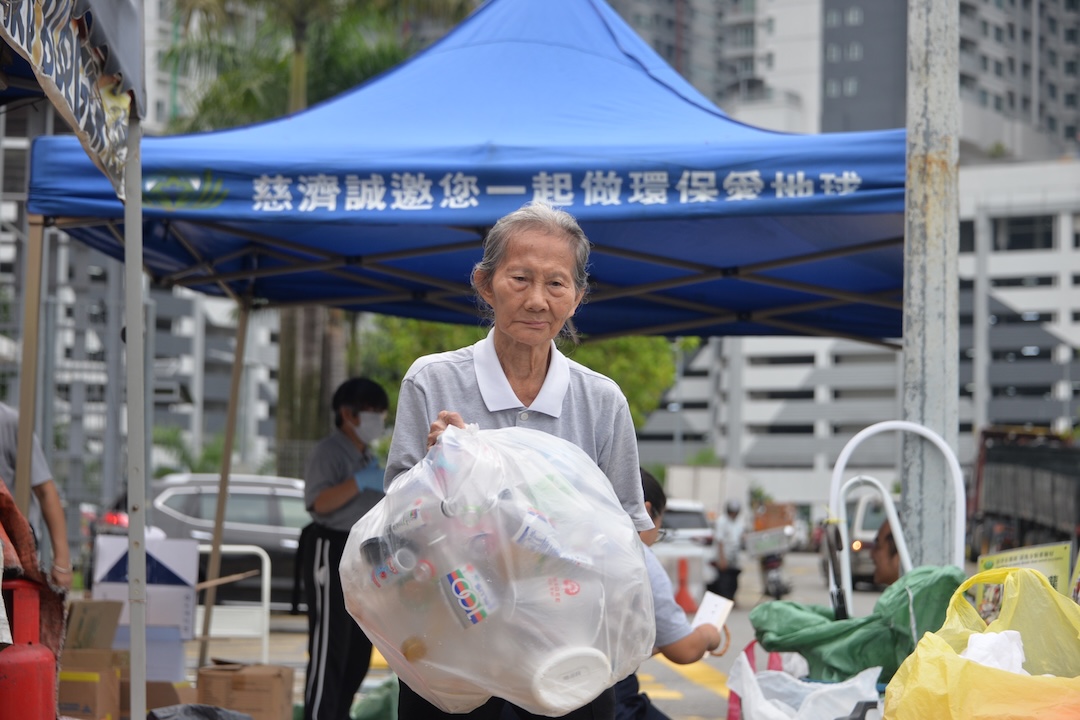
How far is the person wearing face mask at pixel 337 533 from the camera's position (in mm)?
6125

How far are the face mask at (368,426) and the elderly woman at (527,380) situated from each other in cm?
376

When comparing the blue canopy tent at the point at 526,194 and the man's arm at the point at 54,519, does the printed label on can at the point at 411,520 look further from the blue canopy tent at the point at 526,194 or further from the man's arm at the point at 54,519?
the man's arm at the point at 54,519

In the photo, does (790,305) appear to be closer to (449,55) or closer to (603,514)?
(449,55)

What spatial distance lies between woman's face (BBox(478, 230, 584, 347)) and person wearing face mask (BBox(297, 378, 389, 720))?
3.54m

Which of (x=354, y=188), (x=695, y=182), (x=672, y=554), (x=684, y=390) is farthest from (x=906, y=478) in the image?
(x=684, y=390)

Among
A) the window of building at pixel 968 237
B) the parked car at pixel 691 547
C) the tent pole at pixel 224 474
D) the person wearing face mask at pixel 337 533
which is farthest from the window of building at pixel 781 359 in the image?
the person wearing face mask at pixel 337 533

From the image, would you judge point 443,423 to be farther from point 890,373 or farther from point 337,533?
point 890,373

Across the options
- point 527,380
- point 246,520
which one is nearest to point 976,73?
point 246,520

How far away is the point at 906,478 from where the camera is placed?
14.8ft

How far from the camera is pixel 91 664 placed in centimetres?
527

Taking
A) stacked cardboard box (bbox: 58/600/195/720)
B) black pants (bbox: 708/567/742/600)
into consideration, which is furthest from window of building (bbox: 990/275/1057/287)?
stacked cardboard box (bbox: 58/600/195/720)

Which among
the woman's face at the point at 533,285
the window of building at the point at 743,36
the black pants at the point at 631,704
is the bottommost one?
the black pants at the point at 631,704

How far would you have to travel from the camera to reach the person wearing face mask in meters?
6.12

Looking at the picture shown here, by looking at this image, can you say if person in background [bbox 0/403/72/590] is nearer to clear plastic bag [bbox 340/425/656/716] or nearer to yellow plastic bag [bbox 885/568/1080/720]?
clear plastic bag [bbox 340/425/656/716]
